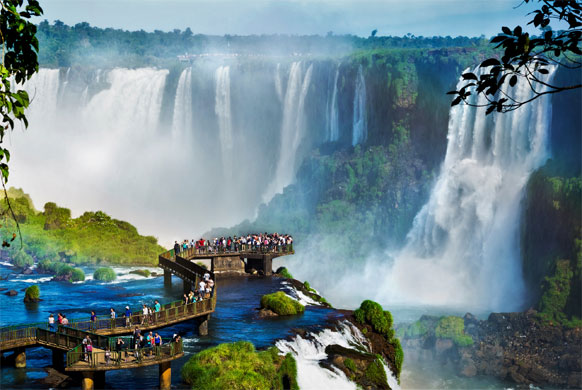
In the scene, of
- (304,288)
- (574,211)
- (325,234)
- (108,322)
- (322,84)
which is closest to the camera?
(108,322)

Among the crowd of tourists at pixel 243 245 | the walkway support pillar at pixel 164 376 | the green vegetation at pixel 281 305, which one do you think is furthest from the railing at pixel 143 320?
the crowd of tourists at pixel 243 245

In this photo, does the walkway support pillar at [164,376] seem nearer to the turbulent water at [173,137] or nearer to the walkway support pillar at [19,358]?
the walkway support pillar at [19,358]

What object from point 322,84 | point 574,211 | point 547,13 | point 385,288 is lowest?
point 385,288

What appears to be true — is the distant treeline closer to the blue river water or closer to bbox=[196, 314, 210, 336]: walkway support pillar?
the blue river water

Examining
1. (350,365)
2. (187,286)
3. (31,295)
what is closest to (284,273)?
(187,286)

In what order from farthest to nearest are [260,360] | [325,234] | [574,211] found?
[325,234] < [574,211] < [260,360]

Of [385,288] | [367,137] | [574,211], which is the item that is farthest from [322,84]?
[574,211]

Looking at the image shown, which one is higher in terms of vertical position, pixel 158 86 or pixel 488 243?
pixel 158 86

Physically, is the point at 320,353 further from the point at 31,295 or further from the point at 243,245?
the point at 243,245

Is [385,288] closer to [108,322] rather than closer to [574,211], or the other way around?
[574,211]
